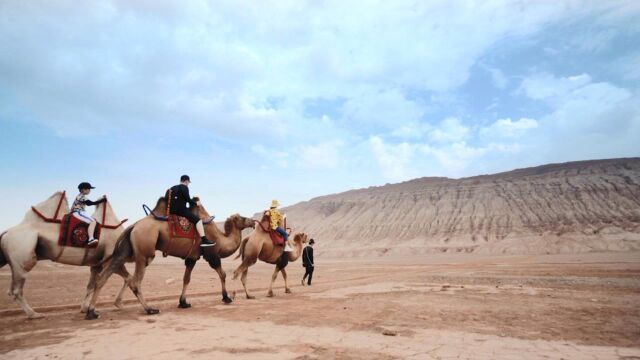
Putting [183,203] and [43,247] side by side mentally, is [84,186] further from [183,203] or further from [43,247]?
[183,203]

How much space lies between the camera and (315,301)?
11320 mm

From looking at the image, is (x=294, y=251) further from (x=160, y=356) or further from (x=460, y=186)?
(x=460, y=186)

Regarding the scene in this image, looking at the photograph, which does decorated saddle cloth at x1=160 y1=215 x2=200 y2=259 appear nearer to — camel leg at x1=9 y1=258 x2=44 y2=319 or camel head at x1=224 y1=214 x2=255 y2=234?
camel head at x1=224 y1=214 x2=255 y2=234

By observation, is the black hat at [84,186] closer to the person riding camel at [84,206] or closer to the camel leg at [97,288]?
the person riding camel at [84,206]

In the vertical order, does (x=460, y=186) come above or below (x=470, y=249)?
above

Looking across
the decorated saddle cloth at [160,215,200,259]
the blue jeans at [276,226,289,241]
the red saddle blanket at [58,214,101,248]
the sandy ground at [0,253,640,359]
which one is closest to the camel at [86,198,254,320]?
the decorated saddle cloth at [160,215,200,259]

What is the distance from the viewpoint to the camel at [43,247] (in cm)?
816

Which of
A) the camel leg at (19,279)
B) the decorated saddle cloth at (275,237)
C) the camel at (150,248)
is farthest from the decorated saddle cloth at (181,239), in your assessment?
the decorated saddle cloth at (275,237)

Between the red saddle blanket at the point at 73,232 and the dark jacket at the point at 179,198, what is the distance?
1.88 m

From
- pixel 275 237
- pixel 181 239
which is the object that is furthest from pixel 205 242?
pixel 275 237

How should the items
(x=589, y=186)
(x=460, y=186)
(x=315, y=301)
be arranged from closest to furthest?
(x=315, y=301) → (x=589, y=186) → (x=460, y=186)

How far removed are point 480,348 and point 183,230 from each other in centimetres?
722

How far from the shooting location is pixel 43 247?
8492 mm

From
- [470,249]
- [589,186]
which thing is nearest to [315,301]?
[470,249]
